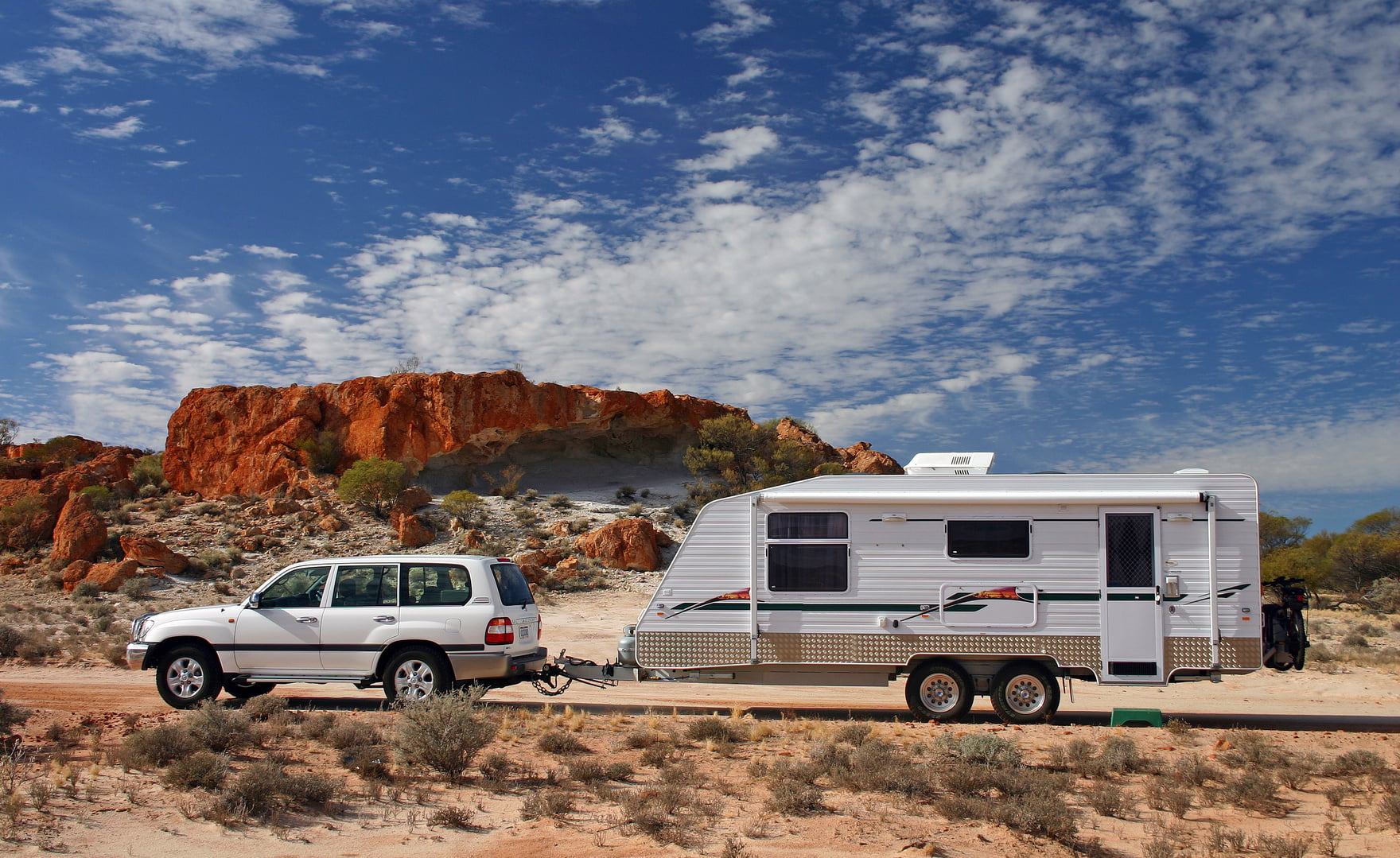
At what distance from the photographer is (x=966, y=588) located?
1066 centimetres

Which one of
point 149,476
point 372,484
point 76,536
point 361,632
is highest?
point 149,476

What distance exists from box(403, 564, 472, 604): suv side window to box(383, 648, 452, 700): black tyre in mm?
599

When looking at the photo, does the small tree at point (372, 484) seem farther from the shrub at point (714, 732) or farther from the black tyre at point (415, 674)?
the shrub at point (714, 732)

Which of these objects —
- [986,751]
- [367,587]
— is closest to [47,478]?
[367,587]

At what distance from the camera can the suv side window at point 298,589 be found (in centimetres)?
1075

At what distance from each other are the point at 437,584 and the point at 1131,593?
808cm

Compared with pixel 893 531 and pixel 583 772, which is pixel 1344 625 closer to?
pixel 893 531

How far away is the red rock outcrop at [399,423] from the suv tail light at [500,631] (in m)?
33.3

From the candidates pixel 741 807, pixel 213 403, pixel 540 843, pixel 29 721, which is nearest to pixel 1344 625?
pixel 741 807

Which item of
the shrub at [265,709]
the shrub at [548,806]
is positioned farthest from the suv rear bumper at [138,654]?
the shrub at [548,806]

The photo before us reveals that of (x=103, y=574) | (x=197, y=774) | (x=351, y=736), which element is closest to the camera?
(x=197, y=774)

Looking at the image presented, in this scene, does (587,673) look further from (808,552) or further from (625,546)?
(625,546)

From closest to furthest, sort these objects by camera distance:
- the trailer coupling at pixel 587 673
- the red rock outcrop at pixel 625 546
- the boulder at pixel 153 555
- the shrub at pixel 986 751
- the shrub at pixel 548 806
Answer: the shrub at pixel 548 806 < the shrub at pixel 986 751 < the trailer coupling at pixel 587 673 < the boulder at pixel 153 555 < the red rock outcrop at pixel 625 546

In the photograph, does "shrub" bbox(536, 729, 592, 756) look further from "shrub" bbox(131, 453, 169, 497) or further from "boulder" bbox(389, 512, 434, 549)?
"shrub" bbox(131, 453, 169, 497)
